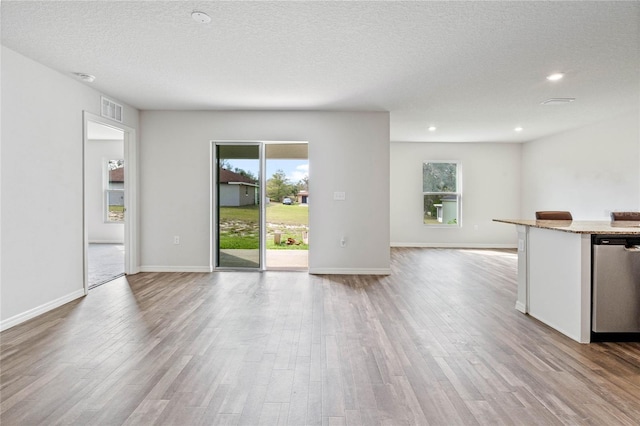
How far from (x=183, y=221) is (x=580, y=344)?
4.99m

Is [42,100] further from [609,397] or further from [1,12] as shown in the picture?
[609,397]

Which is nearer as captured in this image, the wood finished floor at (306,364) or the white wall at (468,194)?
the wood finished floor at (306,364)

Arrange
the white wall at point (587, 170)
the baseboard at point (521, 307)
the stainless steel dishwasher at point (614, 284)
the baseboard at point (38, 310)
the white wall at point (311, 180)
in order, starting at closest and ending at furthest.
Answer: the stainless steel dishwasher at point (614, 284)
the baseboard at point (38, 310)
the baseboard at point (521, 307)
the white wall at point (311, 180)
the white wall at point (587, 170)

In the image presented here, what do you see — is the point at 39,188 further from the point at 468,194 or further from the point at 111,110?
the point at 468,194

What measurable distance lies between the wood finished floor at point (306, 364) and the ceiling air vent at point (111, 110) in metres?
2.31

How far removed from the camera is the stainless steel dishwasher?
269 cm

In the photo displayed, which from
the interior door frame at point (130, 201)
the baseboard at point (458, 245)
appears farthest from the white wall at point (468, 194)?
the interior door frame at point (130, 201)

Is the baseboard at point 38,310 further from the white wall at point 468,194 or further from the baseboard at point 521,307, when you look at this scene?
the white wall at point 468,194

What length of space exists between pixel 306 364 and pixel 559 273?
7.50ft

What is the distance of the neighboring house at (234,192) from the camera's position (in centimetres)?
543

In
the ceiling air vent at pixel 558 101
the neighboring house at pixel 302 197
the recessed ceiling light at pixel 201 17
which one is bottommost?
the neighboring house at pixel 302 197

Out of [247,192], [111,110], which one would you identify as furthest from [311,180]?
[111,110]

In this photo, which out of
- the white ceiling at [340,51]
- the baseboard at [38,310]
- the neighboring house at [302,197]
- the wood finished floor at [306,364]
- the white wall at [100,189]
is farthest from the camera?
the white wall at [100,189]

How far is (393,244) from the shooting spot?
8312 mm
